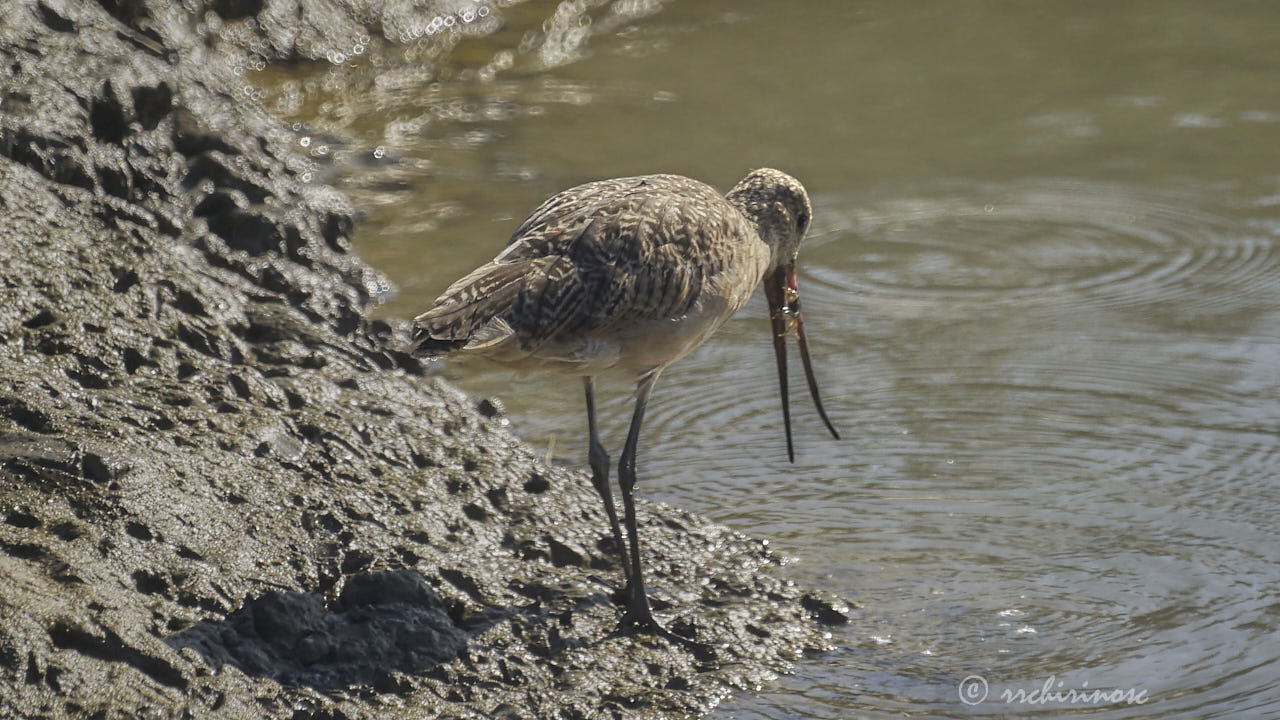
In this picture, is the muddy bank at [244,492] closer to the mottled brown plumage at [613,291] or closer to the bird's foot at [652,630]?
the bird's foot at [652,630]

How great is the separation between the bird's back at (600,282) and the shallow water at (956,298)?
3.36 ft

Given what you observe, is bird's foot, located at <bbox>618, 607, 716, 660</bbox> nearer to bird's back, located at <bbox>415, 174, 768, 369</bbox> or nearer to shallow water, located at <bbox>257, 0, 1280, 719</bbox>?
shallow water, located at <bbox>257, 0, 1280, 719</bbox>

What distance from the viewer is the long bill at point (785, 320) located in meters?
5.74

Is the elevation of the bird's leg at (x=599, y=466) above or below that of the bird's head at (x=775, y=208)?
below

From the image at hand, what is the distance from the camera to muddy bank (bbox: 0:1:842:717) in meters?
3.61

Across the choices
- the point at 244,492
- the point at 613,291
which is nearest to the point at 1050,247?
the point at 613,291

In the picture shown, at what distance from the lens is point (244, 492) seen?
14.1 ft

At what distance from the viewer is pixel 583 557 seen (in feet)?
16.0

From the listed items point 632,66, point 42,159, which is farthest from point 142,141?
point 632,66

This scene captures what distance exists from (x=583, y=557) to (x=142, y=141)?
267 centimetres

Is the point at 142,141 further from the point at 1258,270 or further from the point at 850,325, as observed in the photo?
the point at 1258,270

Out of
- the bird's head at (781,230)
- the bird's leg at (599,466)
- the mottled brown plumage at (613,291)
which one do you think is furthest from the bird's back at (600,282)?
the bird's head at (781,230)

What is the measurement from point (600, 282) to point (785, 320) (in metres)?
1.46

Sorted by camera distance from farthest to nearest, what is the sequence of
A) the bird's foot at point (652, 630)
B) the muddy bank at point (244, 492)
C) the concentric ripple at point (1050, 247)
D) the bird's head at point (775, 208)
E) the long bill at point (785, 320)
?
the concentric ripple at point (1050, 247) < the long bill at point (785, 320) < the bird's head at point (775, 208) < the bird's foot at point (652, 630) < the muddy bank at point (244, 492)
